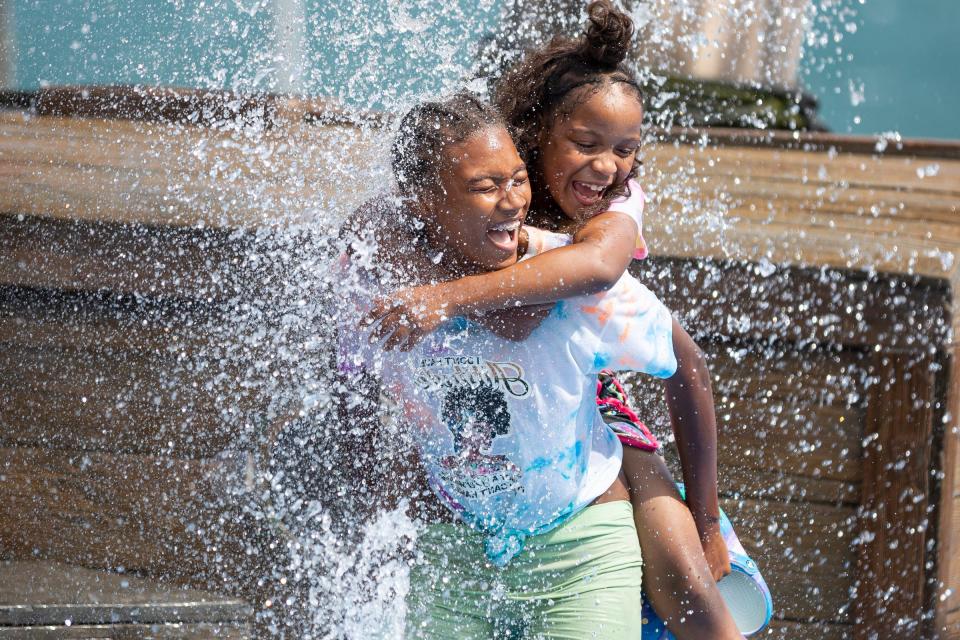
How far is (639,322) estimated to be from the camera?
1609 millimetres

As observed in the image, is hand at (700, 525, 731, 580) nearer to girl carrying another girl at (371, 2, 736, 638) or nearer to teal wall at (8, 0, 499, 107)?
girl carrying another girl at (371, 2, 736, 638)

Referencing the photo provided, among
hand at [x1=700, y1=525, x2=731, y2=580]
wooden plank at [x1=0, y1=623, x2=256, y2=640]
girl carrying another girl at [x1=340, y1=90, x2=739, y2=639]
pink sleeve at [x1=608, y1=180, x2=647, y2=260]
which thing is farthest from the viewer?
wooden plank at [x1=0, y1=623, x2=256, y2=640]

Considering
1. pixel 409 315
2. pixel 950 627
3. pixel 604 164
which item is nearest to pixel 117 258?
pixel 409 315

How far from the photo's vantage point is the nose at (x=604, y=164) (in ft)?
5.55

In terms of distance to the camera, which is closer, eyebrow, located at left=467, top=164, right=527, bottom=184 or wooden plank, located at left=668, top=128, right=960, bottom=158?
eyebrow, located at left=467, top=164, right=527, bottom=184

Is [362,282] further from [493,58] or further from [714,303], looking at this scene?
[493,58]

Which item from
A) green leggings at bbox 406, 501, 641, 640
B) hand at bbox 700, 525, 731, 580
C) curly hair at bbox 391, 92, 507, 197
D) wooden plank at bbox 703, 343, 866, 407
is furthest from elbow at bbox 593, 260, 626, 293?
wooden plank at bbox 703, 343, 866, 407

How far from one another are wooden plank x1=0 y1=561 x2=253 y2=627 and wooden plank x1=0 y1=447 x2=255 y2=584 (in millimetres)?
34

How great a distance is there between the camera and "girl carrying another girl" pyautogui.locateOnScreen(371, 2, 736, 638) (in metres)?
1.65

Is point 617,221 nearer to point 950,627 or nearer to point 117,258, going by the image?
point 117,258

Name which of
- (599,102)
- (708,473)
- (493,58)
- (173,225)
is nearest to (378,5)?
(493,58)

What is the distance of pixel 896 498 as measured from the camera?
228 cm

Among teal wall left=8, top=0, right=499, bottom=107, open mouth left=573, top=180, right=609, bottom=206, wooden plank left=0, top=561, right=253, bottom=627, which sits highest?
teal wall left=8, top=0, right=499, bottom=107

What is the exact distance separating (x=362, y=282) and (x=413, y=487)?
0.41 meters
